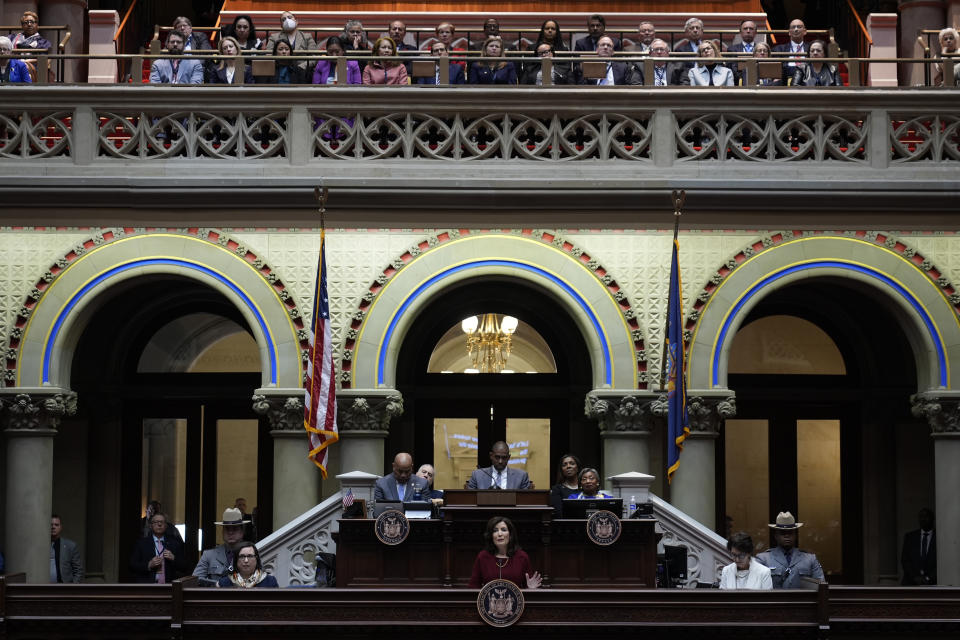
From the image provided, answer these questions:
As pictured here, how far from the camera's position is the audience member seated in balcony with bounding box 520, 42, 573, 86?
20422 mm

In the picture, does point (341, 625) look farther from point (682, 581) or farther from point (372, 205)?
point (372, 205)

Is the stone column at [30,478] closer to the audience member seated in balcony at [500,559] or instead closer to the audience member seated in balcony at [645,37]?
the audience member seated in balcony at [500,559]

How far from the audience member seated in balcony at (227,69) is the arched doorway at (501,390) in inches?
170

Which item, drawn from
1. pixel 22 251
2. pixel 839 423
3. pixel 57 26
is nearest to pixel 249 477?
pixel 22 251

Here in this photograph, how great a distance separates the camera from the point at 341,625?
14430 mm

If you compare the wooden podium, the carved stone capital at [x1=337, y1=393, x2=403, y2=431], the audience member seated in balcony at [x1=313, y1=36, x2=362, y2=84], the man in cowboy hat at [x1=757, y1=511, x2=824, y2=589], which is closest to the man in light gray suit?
the carved stone capital at [x1=337, y1=393, x2=403, y2=431]

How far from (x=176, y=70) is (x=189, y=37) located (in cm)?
91

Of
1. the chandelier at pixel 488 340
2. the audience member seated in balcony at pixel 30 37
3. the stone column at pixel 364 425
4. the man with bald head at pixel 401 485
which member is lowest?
the man with bald head at pixel 401 485

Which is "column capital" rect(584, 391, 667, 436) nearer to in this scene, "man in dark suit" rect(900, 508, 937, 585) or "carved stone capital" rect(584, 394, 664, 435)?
"carved stone capital" rect(584, 394, 664, 435)

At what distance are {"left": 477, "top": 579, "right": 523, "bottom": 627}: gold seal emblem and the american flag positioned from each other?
5.04 m

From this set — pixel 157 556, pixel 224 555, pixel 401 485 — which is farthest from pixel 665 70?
pixel 157 556

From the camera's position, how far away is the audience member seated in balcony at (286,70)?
66.9 feet

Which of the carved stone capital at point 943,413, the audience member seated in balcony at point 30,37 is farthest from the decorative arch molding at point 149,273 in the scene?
the carved stone capital at point 943,413

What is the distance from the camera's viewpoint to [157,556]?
1877 cm
